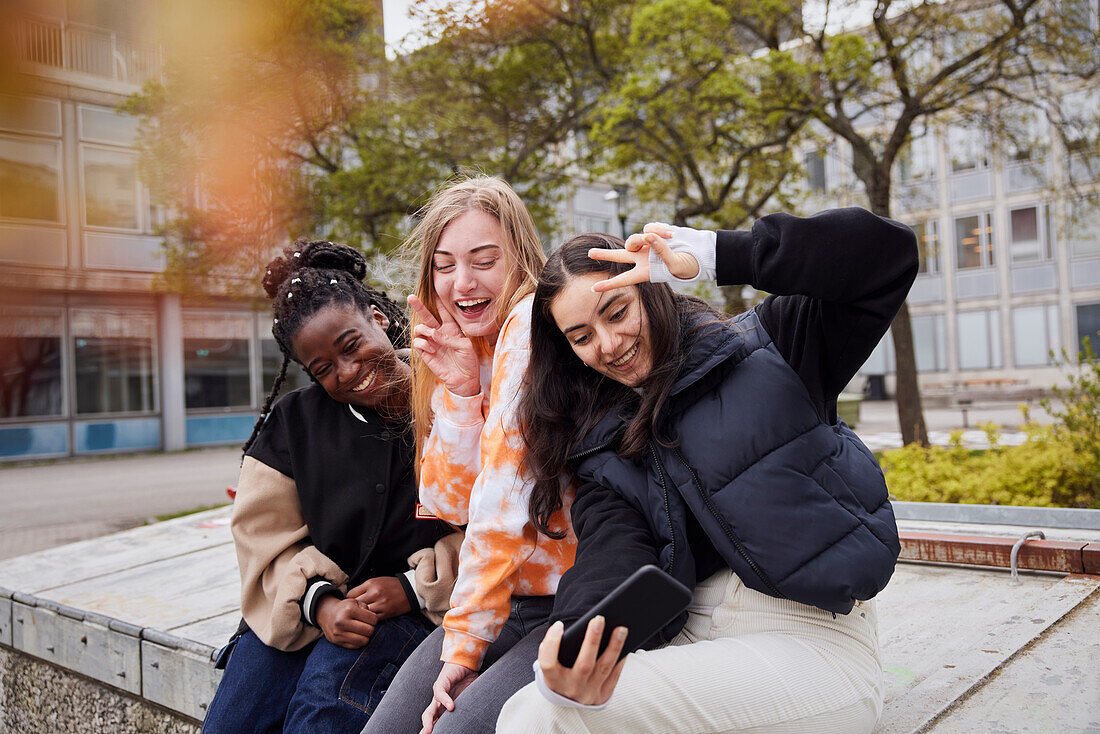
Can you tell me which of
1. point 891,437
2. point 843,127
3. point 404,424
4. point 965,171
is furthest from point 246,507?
point 965,171

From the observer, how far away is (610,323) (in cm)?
205

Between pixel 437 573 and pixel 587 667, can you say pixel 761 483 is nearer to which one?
pixel 587 667

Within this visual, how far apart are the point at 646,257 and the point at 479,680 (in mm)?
1051

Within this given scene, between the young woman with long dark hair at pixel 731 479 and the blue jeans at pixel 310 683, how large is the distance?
0.72 metres

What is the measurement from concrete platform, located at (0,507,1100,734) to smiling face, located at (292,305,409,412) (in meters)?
1.31

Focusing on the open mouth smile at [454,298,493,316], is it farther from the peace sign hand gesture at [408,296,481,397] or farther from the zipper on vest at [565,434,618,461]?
the zipper on vest at [565,434,618,461]

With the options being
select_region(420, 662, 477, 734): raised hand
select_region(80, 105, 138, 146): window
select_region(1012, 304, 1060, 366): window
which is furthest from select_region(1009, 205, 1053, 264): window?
select_region(80, 105, 138, 146): window

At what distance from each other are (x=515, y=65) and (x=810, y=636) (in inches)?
382

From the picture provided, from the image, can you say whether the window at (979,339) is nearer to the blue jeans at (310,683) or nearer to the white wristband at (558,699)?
the blue jeans at (310,683)

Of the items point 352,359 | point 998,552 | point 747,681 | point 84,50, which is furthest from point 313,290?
point 998,552

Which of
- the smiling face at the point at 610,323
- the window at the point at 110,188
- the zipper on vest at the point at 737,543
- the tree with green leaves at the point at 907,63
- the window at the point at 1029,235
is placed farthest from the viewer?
the window at the point at 1029,235

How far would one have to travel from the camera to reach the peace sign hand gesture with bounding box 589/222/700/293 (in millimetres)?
1823

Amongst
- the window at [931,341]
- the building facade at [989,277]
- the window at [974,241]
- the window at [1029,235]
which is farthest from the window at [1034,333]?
the window at [931,341]

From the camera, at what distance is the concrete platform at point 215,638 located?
2.20 metres
